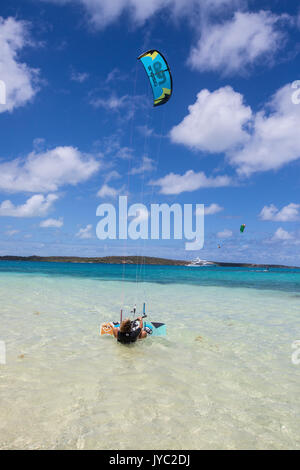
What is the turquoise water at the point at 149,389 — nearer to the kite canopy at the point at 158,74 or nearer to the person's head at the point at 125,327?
the person's head at the point at 125,327

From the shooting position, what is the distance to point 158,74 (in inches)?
513

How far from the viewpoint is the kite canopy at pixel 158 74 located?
12.6m

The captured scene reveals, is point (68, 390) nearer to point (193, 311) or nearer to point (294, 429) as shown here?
point (294, 429)

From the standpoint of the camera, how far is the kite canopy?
1265 centimetres

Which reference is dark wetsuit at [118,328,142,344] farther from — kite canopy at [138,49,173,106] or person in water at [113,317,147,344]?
kite canopy at [138,49,173,106]

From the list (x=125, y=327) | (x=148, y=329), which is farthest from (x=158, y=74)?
(x=148, y=329)

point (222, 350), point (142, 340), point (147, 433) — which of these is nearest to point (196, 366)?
point (222, 350)

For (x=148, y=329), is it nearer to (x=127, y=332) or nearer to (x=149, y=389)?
(x=127, y=332)

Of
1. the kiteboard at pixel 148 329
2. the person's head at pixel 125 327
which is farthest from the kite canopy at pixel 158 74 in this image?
the kiteboard at pixel 148 329

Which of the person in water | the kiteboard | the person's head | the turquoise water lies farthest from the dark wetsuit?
the kiteboard

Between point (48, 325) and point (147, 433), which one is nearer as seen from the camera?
point (147, 433)

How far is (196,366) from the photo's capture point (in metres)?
8.84
